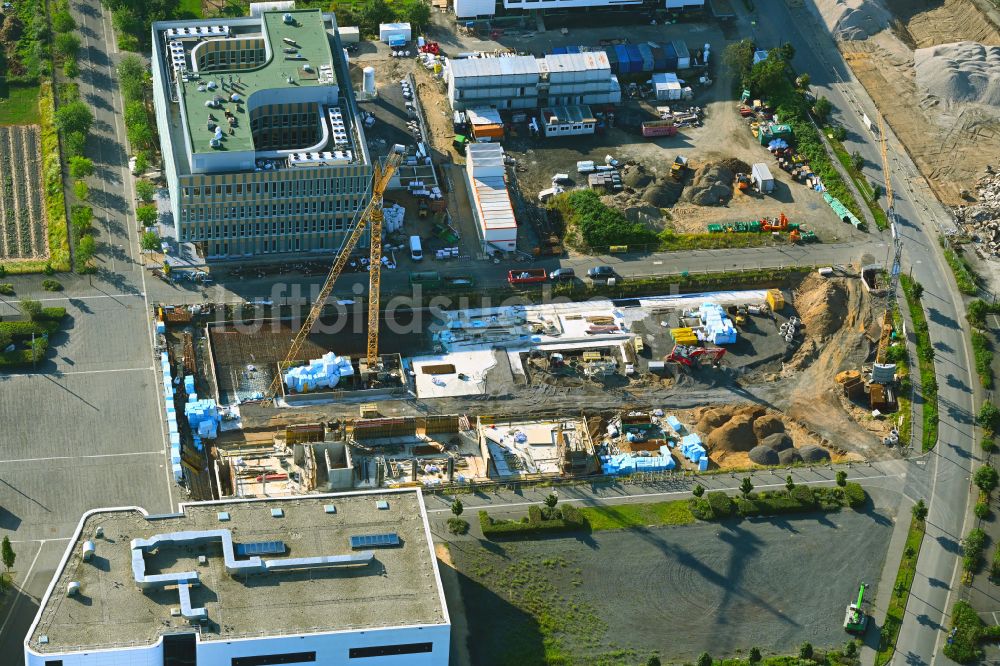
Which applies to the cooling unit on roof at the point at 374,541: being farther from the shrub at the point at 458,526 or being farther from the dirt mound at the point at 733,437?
the dirt mound at the point at 733,437

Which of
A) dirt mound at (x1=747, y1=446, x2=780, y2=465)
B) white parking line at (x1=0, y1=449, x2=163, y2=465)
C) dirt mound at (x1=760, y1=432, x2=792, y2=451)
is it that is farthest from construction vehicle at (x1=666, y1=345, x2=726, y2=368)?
white parking line at (x1=0, y1=449, x2=163, y2=465)

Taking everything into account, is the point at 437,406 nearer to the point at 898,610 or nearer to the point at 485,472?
the point at 485,472

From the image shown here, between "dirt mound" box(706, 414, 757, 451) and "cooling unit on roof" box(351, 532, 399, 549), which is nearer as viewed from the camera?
"cooling unit on roof" box(351, 532, 399, 549)

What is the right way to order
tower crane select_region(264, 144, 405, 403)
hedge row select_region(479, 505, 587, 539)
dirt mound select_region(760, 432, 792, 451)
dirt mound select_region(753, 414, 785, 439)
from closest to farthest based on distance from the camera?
hedge row select_region(479, 505, 587, 539), tower crane select_region(264, 144, 405, 403), dirt mound select_region(760, 432, 792, 451), dirt mound select_region(753, 414, 785, 439)

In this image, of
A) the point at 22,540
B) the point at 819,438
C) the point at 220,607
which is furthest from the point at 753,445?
the point at 22,540

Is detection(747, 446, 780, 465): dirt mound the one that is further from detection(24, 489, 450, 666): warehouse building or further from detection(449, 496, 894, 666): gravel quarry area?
detection(24, 489, 450, 666): warehouse building

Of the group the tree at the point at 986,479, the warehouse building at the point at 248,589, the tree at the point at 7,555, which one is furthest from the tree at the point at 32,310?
the tree at the point at 986,479

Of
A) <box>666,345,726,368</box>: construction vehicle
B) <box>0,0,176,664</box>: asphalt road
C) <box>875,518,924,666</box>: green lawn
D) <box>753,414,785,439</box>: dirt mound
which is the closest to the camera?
<box>875,518,924,666</box>: green lawn
